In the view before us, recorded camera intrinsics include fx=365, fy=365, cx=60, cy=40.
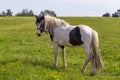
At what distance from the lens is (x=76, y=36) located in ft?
46.5

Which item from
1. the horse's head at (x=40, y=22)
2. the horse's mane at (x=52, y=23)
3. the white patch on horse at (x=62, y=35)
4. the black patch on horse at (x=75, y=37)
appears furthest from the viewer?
the horse's mane at (x=52, y=23)

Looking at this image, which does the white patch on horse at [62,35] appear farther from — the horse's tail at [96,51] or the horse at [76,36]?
the horse's tail at [96,51]

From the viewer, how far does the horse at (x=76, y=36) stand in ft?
45.3

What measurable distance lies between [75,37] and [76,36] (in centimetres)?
7

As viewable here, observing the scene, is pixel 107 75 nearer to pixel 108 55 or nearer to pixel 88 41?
pixel 88 41

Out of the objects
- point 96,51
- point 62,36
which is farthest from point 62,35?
point 96,51

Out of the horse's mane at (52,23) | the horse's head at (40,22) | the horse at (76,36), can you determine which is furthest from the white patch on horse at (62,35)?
the horse's head at (40,22)

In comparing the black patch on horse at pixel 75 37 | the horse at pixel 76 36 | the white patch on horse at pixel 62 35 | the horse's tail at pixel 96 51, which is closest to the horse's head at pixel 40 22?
the horse at pixel 76 36

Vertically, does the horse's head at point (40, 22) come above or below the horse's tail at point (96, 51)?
above

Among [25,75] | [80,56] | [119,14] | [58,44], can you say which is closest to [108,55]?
[80,56]

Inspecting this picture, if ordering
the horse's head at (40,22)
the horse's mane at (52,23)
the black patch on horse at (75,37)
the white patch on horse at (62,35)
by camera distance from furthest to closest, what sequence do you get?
the horse's mane at (52,23)
the horse's head at (40,22)
the white patch on horse at (62,35)
the black patch on horse at (75,37)

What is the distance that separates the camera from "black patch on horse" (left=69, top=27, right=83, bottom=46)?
14094mm

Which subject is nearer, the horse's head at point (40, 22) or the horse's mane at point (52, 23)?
the horse's head at point (40, 22)

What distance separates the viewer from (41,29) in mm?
15367
